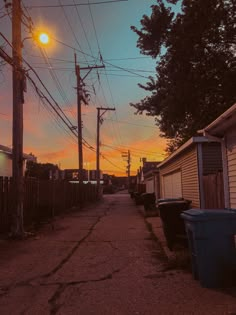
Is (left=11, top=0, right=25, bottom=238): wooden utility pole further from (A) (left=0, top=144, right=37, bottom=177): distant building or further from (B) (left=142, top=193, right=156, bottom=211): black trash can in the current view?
(B) (left=142, top=193, right=156, bottom=211): black trash can

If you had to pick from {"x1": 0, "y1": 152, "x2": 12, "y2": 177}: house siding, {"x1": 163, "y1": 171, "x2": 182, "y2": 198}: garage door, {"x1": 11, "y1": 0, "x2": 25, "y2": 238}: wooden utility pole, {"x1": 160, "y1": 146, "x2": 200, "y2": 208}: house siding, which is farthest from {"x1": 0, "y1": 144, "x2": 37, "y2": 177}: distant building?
{"x1": 160, "y1": 146, "x2": 200, "y2": 208}: house siding

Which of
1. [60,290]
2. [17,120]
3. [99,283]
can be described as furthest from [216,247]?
[17,120]

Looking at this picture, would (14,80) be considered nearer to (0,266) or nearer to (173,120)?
(0,266)

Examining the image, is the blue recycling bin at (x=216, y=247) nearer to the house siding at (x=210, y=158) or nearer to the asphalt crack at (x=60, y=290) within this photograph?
the asphalt crack at (x=60, y=290)

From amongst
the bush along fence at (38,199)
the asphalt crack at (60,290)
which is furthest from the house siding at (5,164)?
the asphalt crack at (60,290)

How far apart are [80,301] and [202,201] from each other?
829cm

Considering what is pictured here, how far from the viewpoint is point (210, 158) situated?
46.1ft

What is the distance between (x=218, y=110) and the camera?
61.2 ft

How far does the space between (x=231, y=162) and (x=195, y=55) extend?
9.32m

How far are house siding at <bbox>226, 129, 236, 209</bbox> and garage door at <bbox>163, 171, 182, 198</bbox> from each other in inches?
381

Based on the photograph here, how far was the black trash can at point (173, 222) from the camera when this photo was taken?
35.1 ft

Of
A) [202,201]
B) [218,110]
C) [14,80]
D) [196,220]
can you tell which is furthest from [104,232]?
[196,220]

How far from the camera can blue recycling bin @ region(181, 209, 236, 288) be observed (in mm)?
6523

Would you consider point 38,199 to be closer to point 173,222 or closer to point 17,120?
point 17,120
